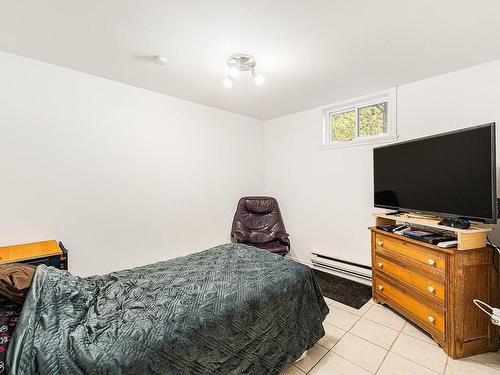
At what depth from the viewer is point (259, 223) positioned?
12.1 ft

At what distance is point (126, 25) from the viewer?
167cm

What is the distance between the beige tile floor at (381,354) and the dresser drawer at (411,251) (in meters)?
0.64

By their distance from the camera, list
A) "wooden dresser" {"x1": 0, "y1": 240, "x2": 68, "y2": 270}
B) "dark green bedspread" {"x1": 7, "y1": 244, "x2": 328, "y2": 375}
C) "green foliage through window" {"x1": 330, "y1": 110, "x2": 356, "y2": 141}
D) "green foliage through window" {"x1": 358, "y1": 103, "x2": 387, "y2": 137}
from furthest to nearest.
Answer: "green foliage through window" {"x1": 330, "y1": 110, "x2": 356, "y2": 141} < "green foliage through window" {"x1": 358, "y1": 103, "x2": 387, "y2": 137} < "wooden dresser" {"x1": 0, "y1": 240, "x2": 68, "y2": 270} < "dark green bedspread" {"x1": 7, "y1": 244, "x2": 328, "y2": 375}

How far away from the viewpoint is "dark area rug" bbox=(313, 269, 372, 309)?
265 cm

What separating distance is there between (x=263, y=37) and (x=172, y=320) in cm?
203

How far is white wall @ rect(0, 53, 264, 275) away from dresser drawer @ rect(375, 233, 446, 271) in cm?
216

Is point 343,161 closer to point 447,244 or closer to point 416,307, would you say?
point 447,244

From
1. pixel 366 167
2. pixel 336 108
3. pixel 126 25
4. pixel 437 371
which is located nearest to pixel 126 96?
pixel 126 25

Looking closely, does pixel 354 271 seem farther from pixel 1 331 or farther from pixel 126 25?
pixel 126 25

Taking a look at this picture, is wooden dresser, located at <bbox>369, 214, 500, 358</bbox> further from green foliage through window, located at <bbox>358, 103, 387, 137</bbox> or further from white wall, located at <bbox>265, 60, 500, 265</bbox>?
green foliage through window, located at <bbox>358, 103, 387, 137</bbox>

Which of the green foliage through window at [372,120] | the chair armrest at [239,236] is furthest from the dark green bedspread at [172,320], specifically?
the green foliage through window at [372,120]

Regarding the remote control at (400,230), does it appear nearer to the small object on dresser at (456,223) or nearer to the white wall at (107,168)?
the small object on dresser at (456,223)

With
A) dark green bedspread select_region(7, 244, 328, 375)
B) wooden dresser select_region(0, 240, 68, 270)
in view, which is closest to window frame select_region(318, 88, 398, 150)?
dark green bedspread select_region(7, 244, 328, 375)

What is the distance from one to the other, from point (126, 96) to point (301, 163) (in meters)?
2.57
